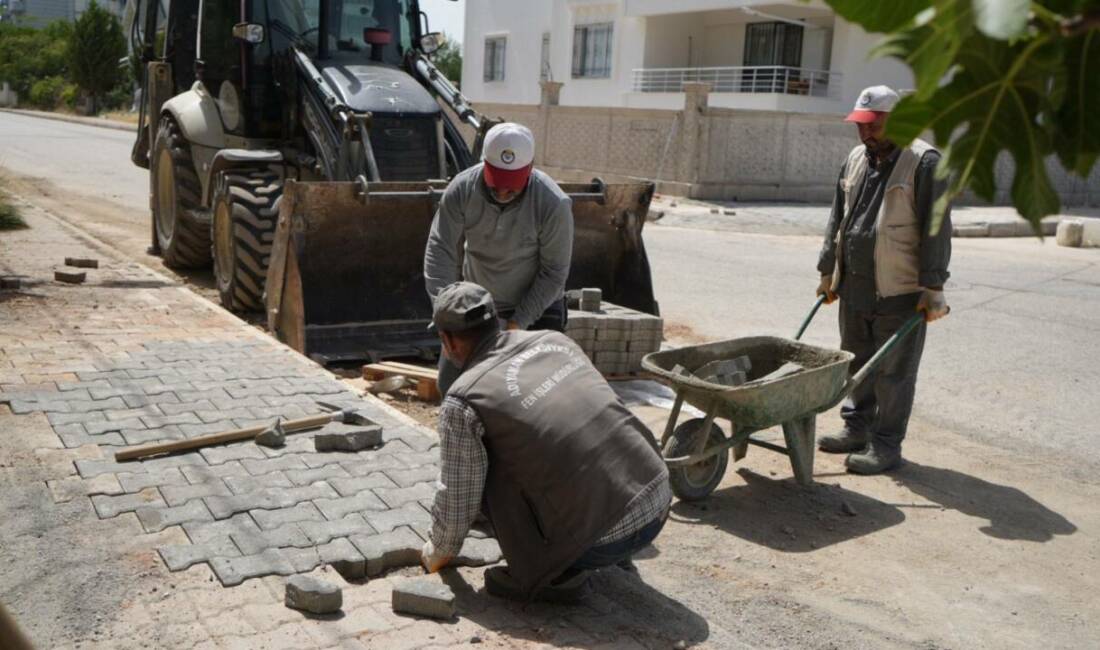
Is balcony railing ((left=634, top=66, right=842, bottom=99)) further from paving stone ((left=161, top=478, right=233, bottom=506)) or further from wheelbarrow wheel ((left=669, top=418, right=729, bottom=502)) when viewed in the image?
paving stone ((left=161, top=478, right=233, bottom=506))

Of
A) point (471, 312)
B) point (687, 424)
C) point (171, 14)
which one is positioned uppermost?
point (171, 14)

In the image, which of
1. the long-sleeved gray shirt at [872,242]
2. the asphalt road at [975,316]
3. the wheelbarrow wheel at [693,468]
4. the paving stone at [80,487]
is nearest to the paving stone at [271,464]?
the paving stone at [80,487]

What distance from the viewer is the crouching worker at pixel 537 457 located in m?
3.90

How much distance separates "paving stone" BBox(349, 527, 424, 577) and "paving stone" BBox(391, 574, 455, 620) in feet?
1.13

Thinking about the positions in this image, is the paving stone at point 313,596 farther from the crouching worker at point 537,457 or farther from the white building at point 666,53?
the white building at point 666,53

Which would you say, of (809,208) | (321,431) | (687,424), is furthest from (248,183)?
(809,208)

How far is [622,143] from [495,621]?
21.5m

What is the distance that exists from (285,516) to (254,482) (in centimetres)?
46

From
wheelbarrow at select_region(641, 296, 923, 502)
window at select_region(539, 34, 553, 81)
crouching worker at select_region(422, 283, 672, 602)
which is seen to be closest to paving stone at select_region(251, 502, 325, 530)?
crouching worker at select_region(422, 283, 672, 602)

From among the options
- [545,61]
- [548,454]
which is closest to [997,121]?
[548,454]

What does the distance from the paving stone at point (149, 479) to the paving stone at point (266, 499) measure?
0.94 ft

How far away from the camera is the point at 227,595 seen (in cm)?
398

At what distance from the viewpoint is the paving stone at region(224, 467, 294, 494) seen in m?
4.99

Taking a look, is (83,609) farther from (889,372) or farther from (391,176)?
(391,176)
